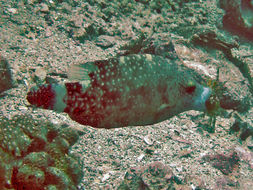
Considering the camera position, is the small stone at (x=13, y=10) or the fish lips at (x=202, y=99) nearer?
the fish lips at (x=202, y=99)

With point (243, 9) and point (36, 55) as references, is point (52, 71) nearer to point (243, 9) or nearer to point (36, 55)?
point (36, 55)

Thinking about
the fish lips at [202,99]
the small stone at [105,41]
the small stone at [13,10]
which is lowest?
the small stone at [105,41]

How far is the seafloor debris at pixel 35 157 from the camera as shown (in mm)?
2537

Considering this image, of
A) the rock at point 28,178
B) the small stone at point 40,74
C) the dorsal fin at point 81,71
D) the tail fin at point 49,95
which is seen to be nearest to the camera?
the tail fin at point 49,95

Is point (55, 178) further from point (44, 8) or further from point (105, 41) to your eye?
point (44, 8)

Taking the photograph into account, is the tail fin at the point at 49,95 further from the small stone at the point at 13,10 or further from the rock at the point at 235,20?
the rock at the point at 235,20

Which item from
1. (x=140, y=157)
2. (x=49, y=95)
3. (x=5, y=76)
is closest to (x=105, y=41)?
(x=5, y=76)

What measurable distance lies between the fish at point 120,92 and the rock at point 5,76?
259cm

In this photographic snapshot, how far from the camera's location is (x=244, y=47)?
7.48 metres

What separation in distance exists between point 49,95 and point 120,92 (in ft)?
1.95

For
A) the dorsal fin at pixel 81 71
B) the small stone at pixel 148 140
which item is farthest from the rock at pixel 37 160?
the small stone at pixel 148 140

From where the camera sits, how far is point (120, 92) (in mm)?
1960

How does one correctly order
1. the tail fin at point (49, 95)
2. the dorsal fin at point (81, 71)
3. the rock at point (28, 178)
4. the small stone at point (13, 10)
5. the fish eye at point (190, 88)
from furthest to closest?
the small stone at point (13, 10) < the rock at point (28, 178) < the fish eye at point (190, 88) < the dorsal fin at point (81, 71) < the tail fin at point (49, 95)

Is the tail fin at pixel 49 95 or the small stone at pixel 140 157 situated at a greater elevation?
the tail fin at pixel 49 95
